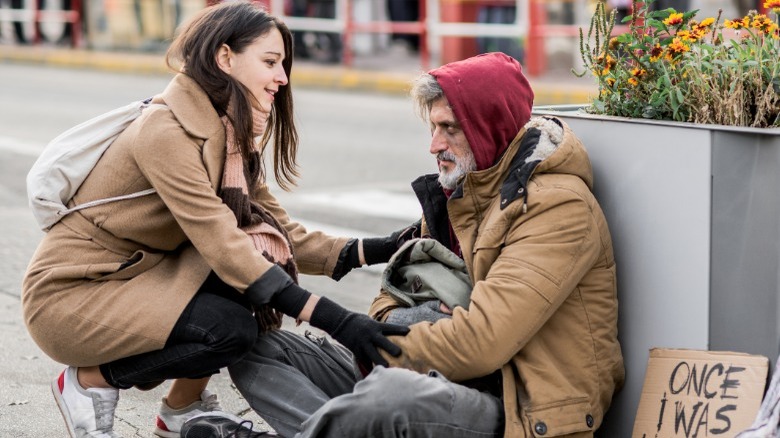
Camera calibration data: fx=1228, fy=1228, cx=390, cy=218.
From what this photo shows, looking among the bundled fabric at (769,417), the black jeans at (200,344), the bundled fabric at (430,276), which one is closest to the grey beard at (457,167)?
the bundled fabric at (430,276)

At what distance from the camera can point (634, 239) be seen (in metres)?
3.11

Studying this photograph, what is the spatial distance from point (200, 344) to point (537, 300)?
900 mm

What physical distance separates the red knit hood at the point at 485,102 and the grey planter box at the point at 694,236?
0.27m

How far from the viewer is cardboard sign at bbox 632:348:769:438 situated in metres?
2.85

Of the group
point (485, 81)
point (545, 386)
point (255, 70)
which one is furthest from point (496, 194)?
point (255, 70)

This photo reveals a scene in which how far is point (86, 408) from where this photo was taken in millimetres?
3324

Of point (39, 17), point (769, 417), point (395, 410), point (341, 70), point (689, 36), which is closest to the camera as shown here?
point (769, 417)

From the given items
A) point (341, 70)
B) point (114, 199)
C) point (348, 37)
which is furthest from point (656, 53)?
point (348, 37)

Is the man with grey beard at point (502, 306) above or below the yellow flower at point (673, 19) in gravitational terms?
below

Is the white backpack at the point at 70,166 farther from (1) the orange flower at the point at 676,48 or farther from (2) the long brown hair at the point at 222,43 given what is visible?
(1) the orange flower at the point at 676,48

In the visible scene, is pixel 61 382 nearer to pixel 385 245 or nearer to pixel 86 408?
pixel 86 408

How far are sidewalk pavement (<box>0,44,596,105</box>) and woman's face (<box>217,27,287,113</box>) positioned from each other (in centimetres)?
772

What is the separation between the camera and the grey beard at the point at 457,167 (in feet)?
10.2

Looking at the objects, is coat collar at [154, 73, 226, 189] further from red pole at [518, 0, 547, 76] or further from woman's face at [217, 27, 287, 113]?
red pole at [518, 0, 547, 76]
